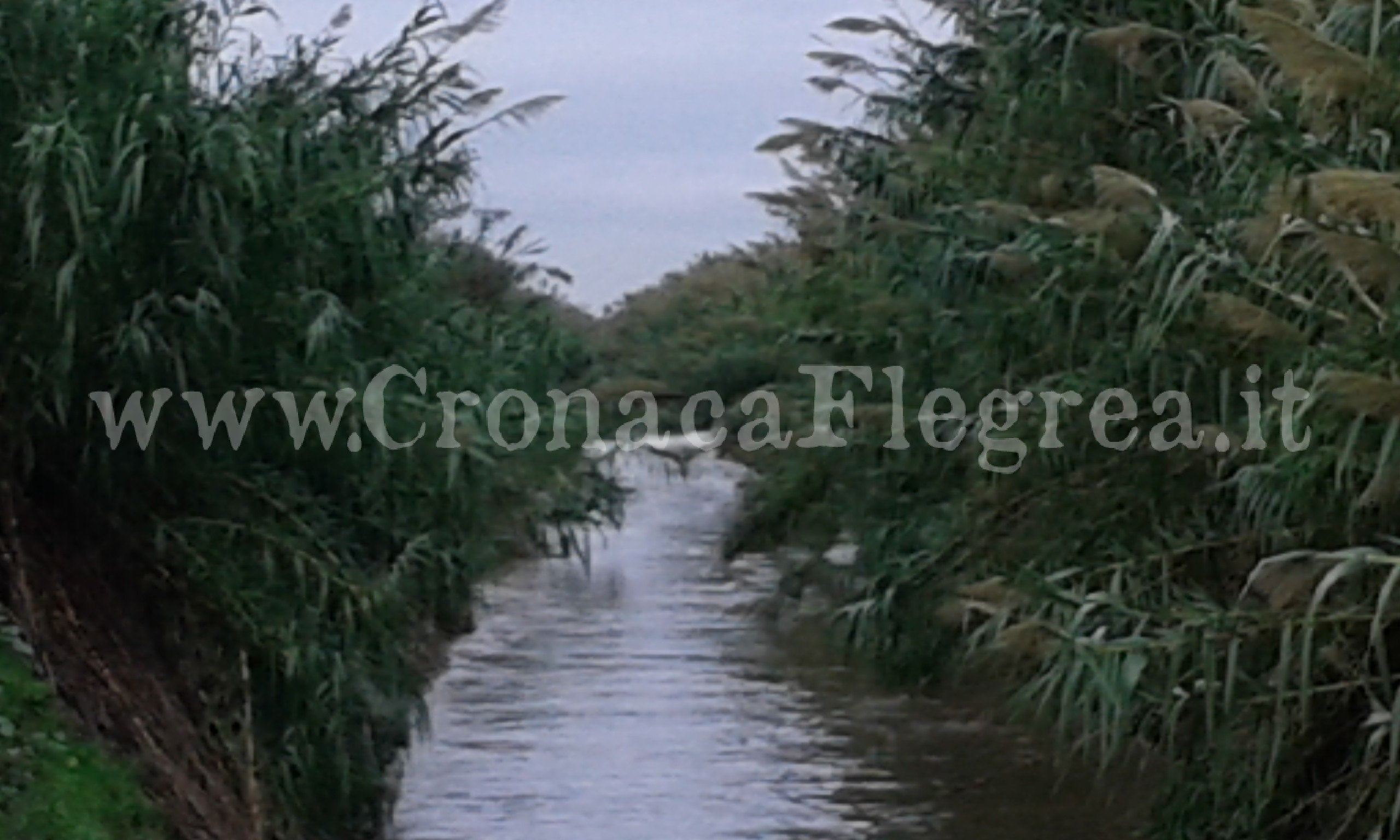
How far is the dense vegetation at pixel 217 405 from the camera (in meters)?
6.99

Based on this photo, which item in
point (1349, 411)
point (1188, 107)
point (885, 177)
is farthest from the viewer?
point (885, 177)

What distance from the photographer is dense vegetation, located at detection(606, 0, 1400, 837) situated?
6418 mm

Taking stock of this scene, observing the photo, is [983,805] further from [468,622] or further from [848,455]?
[468,622]

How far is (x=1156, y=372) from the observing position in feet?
27.5

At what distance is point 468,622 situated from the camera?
18.1m

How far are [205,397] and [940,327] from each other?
16.1ft

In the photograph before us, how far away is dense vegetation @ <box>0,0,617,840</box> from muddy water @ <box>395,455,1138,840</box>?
2247mm

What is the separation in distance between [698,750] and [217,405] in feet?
20.1

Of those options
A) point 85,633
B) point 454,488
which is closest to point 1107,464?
point 454,488

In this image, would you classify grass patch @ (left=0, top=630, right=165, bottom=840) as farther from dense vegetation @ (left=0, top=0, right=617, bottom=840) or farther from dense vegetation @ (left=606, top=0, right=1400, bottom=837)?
dense vegetation @ (left=606, top=0, right=1400, bottom=837)

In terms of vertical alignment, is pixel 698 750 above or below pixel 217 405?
below

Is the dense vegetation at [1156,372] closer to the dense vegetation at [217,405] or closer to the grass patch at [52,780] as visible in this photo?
the dense vegetation at [217,405]

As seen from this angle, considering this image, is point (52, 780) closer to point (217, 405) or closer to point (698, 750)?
point (217, 405)

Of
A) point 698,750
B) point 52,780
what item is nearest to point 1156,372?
point 52,780
